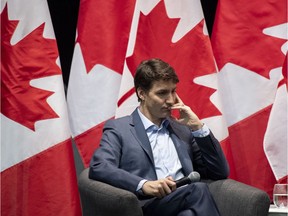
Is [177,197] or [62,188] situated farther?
[62,188]

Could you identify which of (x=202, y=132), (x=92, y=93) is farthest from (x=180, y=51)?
(x=202, y=132)

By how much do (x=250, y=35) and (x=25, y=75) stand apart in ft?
4.04

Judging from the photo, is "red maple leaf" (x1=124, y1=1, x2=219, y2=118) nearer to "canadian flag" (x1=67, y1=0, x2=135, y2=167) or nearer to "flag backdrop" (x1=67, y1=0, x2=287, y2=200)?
"flag backdrop" (x1=67, y1=0, x2=287, y2=200)

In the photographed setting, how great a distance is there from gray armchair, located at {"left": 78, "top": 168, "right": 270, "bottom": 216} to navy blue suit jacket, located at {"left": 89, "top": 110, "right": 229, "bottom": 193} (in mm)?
76

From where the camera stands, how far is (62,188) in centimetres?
334

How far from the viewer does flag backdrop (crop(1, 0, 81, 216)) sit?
11.0 ft

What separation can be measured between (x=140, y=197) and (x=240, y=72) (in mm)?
1050

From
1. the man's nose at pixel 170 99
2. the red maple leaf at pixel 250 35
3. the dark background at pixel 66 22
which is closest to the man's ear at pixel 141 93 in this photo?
the man's nose at pixel 170 99

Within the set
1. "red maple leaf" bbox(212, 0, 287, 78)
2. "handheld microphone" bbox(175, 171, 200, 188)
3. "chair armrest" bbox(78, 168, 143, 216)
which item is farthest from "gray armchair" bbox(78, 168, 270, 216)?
"red maple leaf" bbox(212, 0, 287, 78)

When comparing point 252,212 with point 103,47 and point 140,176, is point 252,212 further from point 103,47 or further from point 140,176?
point 103,47

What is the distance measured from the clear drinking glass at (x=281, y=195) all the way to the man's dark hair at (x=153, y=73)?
2.46ft

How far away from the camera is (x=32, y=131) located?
3361mm

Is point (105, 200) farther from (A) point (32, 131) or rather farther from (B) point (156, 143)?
(A) point (32, 131)

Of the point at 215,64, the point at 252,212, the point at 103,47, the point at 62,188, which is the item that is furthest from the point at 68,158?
the point at 252,212
